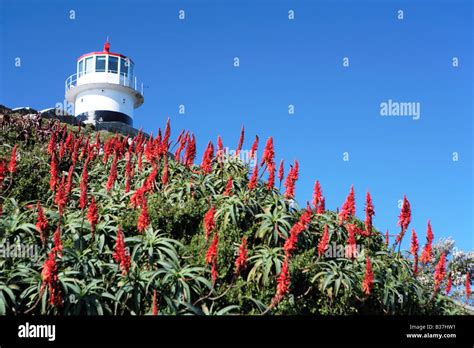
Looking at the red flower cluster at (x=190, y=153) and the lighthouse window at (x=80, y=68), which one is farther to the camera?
the lighthouse window at (x=80, y=68)

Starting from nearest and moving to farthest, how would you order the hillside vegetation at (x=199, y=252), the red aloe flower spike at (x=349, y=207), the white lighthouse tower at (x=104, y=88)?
the hillside vegetation at (x=199, y=252), the red aloe flower spike at (x=349, y=207), the white lighthouse tower at (x=104, y=88)

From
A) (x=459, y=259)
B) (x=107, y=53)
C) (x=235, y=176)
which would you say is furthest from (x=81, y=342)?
(x=107, y=53)

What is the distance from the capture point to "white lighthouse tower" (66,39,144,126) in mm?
38406

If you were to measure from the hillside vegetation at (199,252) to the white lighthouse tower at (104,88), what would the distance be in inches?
1109

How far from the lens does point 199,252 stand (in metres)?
8.00

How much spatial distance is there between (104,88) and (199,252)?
106ft

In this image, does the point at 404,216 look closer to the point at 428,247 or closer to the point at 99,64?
the point at 428,247

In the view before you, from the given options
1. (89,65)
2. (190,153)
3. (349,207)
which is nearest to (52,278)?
(349,207)

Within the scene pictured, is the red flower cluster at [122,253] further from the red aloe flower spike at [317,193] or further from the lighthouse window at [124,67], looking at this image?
the lighthouse window at [124,67]

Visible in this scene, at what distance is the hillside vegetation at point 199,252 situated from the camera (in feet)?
22.9

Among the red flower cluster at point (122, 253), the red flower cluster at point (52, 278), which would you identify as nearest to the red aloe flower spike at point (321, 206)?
the red flower cluster at point (122, 253)

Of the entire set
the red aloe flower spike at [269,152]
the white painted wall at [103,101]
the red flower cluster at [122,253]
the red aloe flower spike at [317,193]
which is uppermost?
the white painted wall at [103,101]

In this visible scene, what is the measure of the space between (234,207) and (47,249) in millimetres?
2952

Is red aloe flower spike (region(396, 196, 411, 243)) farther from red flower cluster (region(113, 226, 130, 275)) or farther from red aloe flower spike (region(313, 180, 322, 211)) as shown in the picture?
red flower cluster (region(113, 226, 130, 275))
